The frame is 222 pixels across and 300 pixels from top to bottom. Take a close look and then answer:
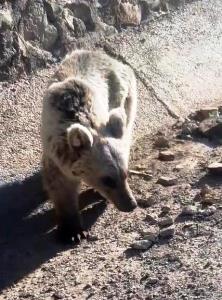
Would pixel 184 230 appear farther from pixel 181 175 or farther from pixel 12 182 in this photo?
pixel 12 182

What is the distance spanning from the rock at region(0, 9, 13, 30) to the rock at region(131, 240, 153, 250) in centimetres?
306

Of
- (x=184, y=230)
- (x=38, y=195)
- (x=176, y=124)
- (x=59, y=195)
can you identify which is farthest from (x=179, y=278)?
(x=176, y=124)

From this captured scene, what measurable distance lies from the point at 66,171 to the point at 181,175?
120 centimetres

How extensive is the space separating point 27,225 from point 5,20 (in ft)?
7.61

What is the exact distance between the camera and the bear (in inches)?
269

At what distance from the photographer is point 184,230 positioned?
21.2 feet

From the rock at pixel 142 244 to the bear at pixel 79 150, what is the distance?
486 millimetres

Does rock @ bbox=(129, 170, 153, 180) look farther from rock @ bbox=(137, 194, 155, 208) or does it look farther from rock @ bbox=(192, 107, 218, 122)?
rock @ bbox=(192, 107, 218, 122)

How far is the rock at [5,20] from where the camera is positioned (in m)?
8.32

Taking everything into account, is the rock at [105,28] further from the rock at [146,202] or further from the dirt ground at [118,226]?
the rock at [146,202]

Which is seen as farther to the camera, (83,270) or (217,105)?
(217,105)

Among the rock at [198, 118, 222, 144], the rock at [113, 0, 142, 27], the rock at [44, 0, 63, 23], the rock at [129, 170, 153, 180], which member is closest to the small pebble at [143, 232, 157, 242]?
the rock at [129, 170, 153, 180]

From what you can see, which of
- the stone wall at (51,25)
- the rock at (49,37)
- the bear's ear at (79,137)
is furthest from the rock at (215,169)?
the rock at (49,37)

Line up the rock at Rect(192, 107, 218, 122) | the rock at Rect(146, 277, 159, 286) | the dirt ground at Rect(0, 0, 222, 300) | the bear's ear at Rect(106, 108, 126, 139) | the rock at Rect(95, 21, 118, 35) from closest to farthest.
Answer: the rock at Rect(146, 277, 159, 286)
the dirt ground at Rect(0, 0, 222, 300)
the bear's ear at Rect(106, 108, 126, 139)
the rock at Rect(192, 107, 218, 122)
the rock at Rect(95, 21, 118, 35)
